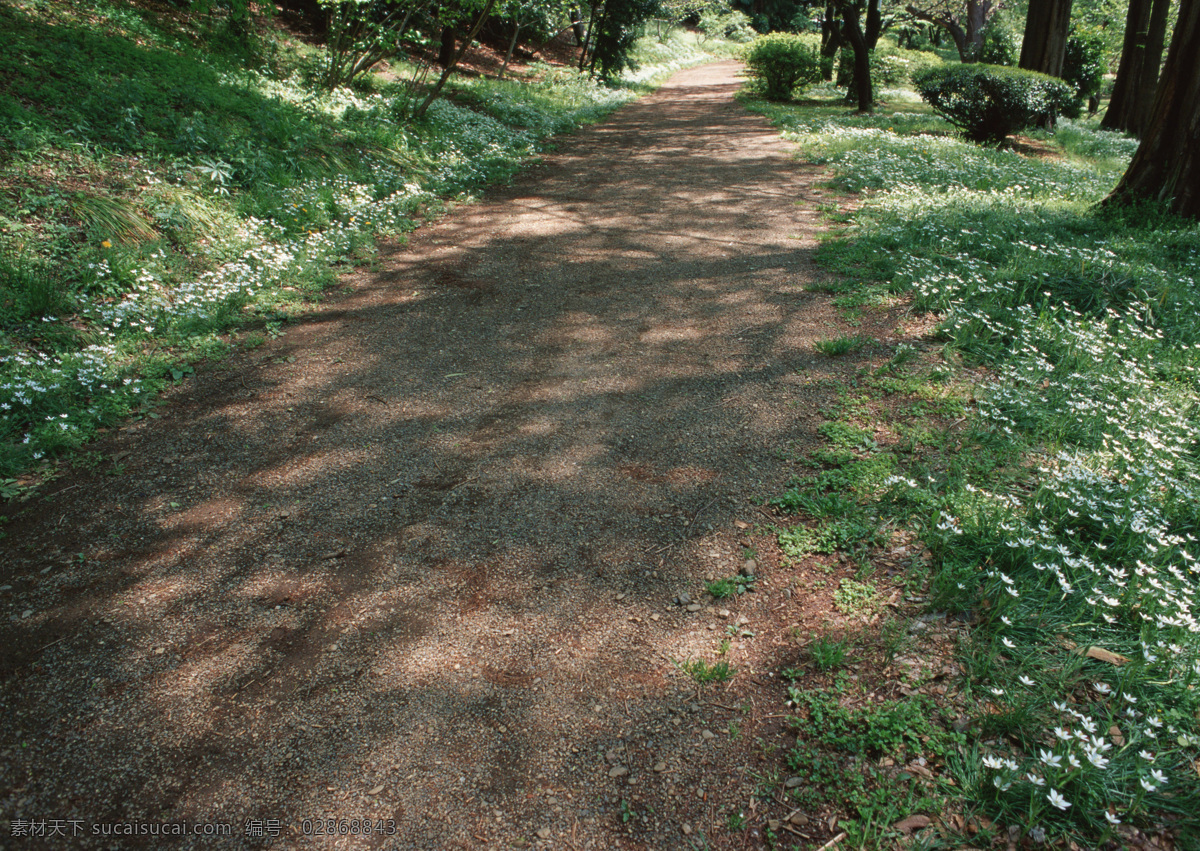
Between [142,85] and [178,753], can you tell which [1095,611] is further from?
[142,85]

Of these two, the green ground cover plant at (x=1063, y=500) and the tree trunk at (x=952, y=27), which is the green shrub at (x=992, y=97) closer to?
the green ground cover plant at (x=1063, y=500)

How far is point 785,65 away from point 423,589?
21.7 metres

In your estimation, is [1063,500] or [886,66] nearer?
[1063,500]

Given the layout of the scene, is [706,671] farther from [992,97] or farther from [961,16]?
[961,16]

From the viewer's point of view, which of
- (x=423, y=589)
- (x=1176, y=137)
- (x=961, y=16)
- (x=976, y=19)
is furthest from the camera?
(x=976, y=19)

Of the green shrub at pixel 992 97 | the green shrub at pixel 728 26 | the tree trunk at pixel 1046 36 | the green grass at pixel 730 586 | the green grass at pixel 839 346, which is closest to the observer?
the green grass at pixel 730 586

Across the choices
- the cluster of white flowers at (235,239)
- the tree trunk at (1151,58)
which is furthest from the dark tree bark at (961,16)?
the cluster of white flowers at (235,239)

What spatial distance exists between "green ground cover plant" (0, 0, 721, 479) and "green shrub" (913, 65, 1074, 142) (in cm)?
970

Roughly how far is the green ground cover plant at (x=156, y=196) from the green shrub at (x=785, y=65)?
1311cm

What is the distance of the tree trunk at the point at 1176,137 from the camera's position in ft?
21.7

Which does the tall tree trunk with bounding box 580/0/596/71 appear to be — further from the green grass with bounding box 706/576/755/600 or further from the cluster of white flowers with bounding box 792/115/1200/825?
the green grass with bounding box 706/576/755/600

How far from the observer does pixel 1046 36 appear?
49.9 ft

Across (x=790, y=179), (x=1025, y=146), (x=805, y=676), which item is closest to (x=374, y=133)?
(x=790, y=179)

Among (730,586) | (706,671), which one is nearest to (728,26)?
(730,586)
